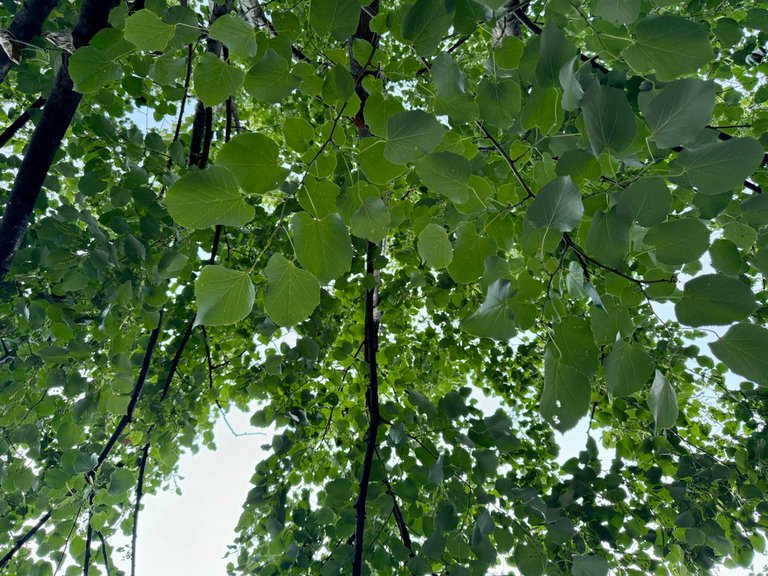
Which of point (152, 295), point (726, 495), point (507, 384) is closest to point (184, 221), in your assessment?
point (152, 295)

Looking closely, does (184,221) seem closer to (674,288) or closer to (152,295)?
(674,288)

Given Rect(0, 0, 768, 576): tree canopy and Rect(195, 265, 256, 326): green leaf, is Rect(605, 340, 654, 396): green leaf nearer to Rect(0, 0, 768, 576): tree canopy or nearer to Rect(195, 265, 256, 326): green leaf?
Rect(0, 0, 768, 576): tree canopy

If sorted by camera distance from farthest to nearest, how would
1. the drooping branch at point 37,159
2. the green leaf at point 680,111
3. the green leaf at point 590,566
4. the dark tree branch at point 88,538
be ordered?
the dark tree branch at point 88,538, the drooping branch at point 37,159, the green leaf at point 590,566, the green leaf at point 680,111

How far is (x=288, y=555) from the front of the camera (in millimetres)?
1546

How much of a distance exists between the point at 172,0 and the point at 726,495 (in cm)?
471

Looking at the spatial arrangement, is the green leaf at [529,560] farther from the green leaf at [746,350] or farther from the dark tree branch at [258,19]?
the dark tree branch at [258,19]

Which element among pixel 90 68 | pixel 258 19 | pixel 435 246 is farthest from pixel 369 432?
pixel 258 19

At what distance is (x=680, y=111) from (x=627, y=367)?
0.39m

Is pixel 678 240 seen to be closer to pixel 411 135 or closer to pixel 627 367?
pixel 627 367

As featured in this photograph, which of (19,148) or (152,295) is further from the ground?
(19,148)

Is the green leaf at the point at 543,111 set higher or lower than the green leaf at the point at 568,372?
higher

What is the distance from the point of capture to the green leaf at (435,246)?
80 centimetres

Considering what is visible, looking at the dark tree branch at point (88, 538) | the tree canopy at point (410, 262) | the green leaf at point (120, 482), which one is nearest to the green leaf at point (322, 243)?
the tree canopy at point (410, 262)

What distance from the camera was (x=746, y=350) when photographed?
2.06 feet
